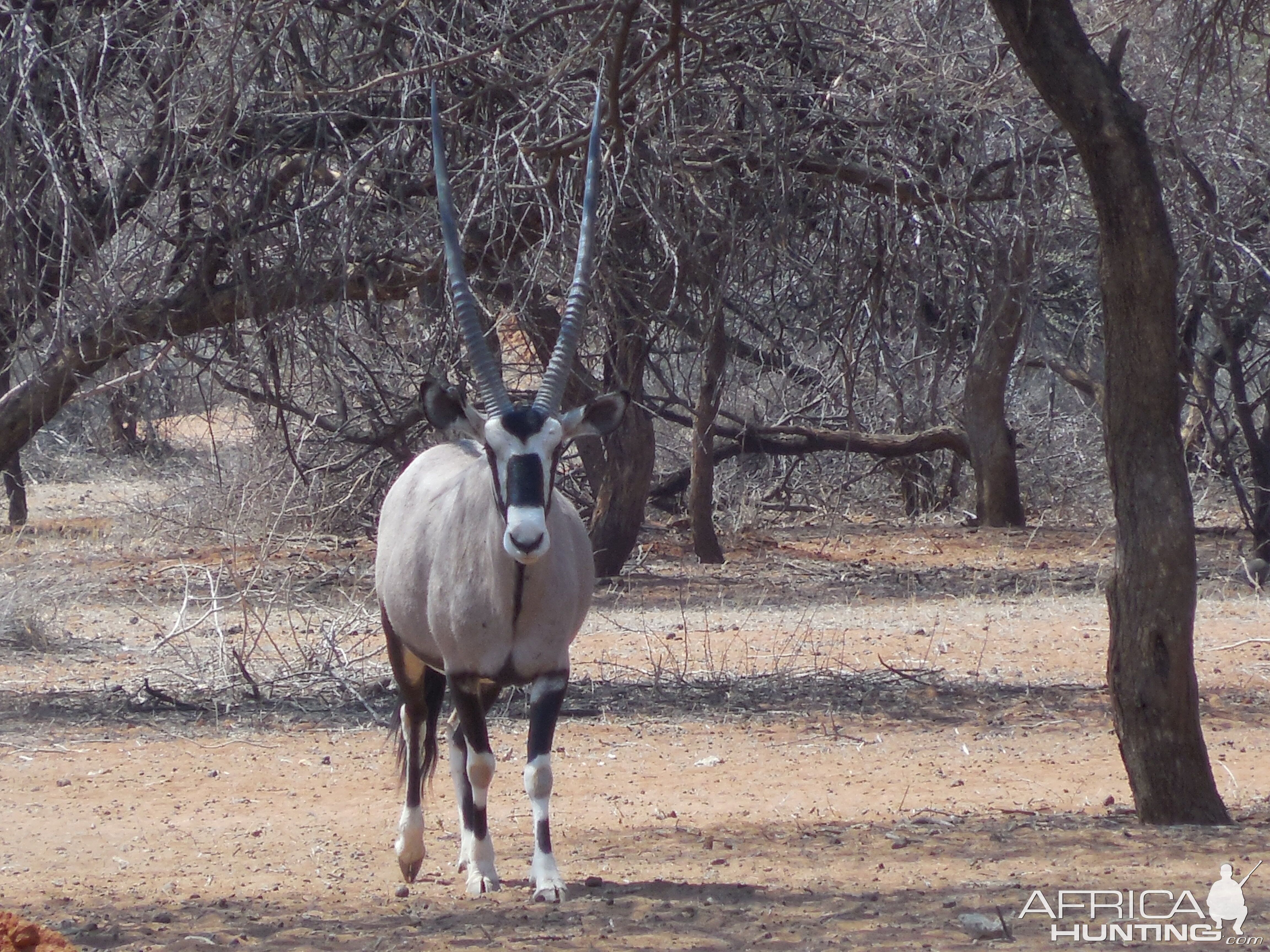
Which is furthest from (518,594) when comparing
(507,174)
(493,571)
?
(507,174)

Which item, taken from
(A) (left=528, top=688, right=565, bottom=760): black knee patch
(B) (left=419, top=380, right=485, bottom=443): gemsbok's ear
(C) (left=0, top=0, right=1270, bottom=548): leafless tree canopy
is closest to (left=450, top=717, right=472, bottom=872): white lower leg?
(A) (left=528, top=688, right=565, bottom=760): black knee patch

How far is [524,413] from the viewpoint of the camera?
4484 millimetres

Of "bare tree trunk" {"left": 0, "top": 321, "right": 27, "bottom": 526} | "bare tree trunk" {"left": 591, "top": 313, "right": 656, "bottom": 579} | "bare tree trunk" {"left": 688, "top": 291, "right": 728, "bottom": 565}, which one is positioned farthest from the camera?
"bare tree trunk" {"left": 591, "top": 313, "right": 656, "bottom": 579}

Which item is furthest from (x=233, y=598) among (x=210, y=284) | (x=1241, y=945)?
(x=1241, y=945)

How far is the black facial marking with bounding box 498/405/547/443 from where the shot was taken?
14.6 feet

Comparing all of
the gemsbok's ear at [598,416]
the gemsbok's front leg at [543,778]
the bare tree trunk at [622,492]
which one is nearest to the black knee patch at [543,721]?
the gemsbok's front leg at [543,778]

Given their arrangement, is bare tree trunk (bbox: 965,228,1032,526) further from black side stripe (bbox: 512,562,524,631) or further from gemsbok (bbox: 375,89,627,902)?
black side stripe (bbox: 512,562,524,631)

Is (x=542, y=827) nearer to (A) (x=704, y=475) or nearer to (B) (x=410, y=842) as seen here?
(B) (x=410, y=842)

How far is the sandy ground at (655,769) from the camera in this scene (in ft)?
14.6

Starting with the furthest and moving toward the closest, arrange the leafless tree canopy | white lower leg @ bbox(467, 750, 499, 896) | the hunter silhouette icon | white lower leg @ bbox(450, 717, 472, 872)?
the leafless tree canopy < white lower leg @ bbox(450, 717, 472, 872) < white lower leg @ bbox(467, 750, 499, 896) < the hunter silhouette icon

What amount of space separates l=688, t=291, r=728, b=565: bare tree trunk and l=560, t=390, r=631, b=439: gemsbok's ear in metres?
5.52

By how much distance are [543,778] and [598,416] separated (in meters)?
1.22

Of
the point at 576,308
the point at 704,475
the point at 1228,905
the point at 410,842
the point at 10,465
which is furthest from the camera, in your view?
the point at 704,475

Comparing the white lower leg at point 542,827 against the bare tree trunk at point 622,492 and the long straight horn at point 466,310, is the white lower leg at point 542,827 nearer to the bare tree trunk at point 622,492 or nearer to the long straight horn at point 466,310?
the long straight horn at point 466,310
